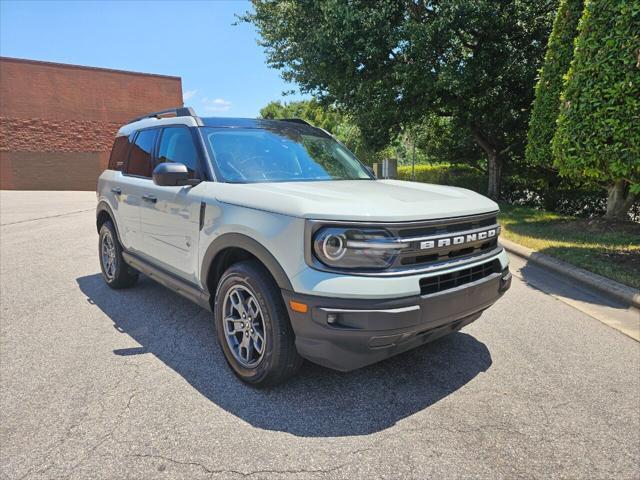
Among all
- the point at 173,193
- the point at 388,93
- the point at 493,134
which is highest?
the point at 388,93

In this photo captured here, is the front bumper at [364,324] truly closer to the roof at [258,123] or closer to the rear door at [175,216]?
the rear door at [175,216]

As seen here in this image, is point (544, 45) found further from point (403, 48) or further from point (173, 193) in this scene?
point (173, 193)

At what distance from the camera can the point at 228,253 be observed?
3127 mm

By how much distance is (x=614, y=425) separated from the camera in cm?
252

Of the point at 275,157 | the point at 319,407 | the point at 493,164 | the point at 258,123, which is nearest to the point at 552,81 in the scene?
the point at 493,164

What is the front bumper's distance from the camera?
2.31 m

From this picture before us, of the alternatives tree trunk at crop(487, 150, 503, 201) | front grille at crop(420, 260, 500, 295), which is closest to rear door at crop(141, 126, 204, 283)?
front grille at crop(420, 260, 500, 295)

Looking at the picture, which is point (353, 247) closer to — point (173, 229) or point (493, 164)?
point (173, 229)

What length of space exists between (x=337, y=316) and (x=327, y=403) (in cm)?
73

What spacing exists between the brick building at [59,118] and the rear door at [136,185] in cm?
2632

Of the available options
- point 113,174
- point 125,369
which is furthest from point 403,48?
point 125,369

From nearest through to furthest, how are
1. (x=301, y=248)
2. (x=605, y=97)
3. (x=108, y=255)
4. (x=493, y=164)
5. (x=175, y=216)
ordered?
(x=301, y=248) → (x=175, y=216) → (x=108, y=255) → (x=605, y=97) → (x=493, y=164)

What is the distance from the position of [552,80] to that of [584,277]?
18.9ft

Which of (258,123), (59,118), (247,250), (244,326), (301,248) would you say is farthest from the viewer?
(59,118)
